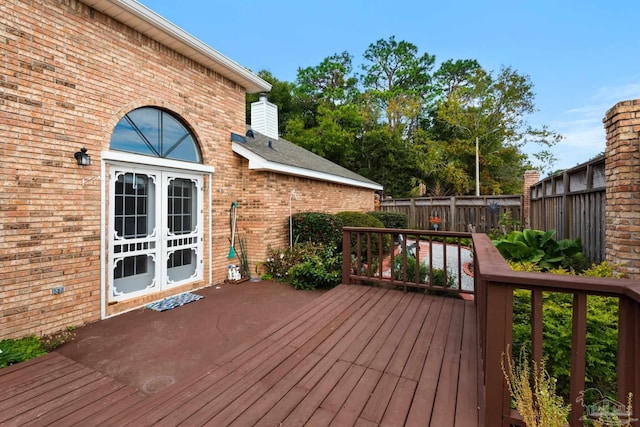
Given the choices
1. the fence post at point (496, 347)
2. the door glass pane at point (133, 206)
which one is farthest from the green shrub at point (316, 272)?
the fence post at point (496, 347)

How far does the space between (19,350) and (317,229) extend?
4.99 m

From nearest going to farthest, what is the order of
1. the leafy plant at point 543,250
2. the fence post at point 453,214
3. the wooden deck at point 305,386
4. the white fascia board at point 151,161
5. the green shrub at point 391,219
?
the wooden deck at point 305,386
the white fascia board at point 151,161
the leafy plant at point 543,250
the green shrub at point 391,219
the fence post at point 453,214

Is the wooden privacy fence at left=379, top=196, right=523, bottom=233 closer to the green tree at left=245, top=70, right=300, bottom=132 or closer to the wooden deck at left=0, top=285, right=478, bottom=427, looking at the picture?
the wooden deck at left=0, top=285, right=478, bottom=427

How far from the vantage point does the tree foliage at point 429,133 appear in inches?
735

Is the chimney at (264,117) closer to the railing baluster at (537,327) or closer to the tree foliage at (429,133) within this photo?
the tree foliage at (429,133)

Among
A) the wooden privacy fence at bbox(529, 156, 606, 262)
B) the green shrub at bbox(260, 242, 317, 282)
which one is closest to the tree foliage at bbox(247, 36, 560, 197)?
the wooden privacy fence at bbox(529, 156, 606, 262)

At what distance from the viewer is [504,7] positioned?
9.62 m

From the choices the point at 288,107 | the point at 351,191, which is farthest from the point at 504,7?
the point at 288,107

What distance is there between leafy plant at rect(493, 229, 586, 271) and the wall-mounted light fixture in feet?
21.4

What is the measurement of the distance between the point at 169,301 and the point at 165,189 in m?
1.91

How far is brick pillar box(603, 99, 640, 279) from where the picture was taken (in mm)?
3160

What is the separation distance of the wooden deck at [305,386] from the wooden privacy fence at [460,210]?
9486 millimetres

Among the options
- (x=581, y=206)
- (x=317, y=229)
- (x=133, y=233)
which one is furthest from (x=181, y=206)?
(x=581, y=206)

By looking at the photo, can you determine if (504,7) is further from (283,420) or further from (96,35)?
(283,420)
